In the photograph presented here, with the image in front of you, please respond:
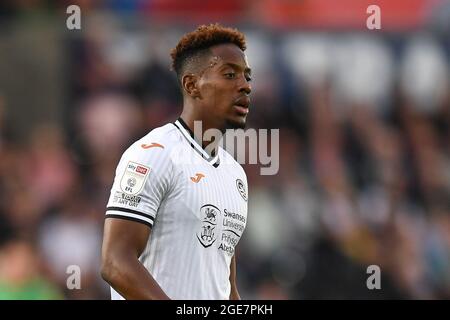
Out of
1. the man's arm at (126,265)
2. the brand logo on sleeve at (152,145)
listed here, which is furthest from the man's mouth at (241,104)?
the man's arm at (126,265)

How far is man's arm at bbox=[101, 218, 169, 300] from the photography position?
468 centimetres

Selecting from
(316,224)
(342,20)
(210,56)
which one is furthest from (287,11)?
(210,56)

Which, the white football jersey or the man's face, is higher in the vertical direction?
the man's face

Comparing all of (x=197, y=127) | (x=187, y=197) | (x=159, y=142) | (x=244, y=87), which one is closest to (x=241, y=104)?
(x=244, y=87)

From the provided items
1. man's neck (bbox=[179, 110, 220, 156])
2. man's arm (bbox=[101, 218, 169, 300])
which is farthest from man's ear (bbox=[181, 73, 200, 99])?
man's arm (bbox=[101, 218, 169, 300])

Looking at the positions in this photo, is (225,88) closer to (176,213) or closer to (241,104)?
(241,104)

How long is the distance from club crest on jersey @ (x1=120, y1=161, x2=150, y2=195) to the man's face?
64cm

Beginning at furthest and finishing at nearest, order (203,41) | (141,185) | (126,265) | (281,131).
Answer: (281,131), (203,41), (141,185), (126,265)

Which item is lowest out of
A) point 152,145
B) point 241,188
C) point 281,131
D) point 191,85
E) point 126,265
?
point 126,265

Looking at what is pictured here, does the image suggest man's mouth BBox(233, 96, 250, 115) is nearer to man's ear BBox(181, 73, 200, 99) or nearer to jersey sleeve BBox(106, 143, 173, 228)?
man's ear BBox(181, 73, 200, 99)

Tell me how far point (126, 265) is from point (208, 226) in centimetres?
55

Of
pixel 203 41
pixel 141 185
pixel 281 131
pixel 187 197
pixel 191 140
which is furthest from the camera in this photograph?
pixel 281 131

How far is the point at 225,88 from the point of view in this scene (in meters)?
5.38

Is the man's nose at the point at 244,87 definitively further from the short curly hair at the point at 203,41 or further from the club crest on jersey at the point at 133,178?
the club crest on jersey at the point at 133,178
